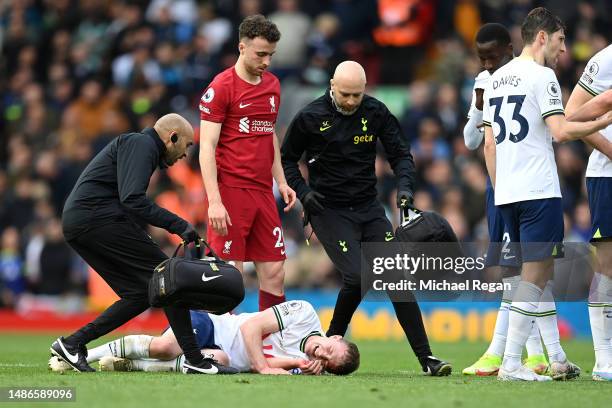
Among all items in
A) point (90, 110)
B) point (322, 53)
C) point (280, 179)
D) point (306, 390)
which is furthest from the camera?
point (90, 110)

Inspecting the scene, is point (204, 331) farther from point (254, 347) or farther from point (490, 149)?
point (490, 149)

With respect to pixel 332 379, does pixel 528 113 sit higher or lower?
higher

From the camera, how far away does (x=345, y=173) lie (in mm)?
9844

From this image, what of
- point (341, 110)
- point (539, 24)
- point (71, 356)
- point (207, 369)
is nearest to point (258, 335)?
point (207, 369)

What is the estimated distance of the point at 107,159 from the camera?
9.45 metres

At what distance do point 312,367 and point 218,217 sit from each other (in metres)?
1.36

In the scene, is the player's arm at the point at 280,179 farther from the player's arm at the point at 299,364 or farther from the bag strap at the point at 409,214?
the player's arm at the point at 299,364

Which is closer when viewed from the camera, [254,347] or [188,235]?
[188,235]

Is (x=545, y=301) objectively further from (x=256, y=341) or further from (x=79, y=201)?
(x=79, y=201)

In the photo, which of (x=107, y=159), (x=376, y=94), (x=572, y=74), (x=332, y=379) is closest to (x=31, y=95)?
(x=376, y=94)

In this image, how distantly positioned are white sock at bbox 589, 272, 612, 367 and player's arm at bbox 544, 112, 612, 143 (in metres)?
1.38

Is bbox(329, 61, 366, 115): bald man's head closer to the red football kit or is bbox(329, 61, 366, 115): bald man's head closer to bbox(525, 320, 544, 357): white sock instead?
the red football kit

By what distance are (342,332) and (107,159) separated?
2362 mm

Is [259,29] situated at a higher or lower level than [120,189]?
higher
